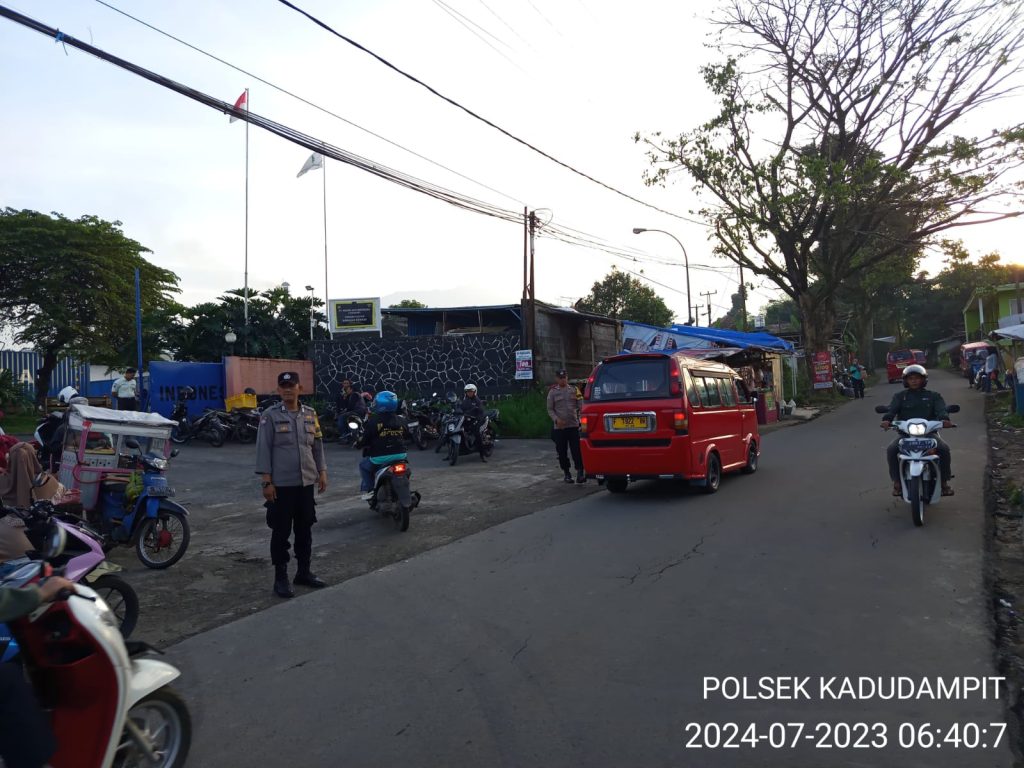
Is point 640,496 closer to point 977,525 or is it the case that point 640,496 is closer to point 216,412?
point 977,525

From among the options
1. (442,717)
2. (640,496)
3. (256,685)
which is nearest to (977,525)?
(640,496)

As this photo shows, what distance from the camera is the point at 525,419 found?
63.3 ft

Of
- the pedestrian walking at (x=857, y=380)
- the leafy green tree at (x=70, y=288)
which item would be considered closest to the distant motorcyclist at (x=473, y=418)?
the leafy green tree at (x=70, y=288)

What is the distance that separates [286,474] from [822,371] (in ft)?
95.4

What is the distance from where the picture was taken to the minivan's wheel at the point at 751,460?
11906 mm

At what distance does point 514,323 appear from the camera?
30094 mm

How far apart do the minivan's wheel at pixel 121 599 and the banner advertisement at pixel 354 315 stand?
22.9 metres

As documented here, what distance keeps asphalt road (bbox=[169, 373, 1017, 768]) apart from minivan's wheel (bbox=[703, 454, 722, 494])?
2.16 meters

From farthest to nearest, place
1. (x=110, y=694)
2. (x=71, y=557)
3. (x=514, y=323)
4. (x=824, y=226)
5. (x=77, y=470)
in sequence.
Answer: (x=514, y=323), (x=824, y=226), (x=77, y=470), (x=71, y=557), (x=110, y=694)

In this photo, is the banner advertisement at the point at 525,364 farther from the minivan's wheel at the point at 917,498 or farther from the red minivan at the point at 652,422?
the minivan's wheel at the point at 917,498

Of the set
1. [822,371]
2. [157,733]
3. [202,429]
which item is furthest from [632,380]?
[822,371]

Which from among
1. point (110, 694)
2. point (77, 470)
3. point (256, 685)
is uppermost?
point (77, 470)

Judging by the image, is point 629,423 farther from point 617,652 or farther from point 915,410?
point 617,652

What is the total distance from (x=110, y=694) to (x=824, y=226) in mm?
28695
